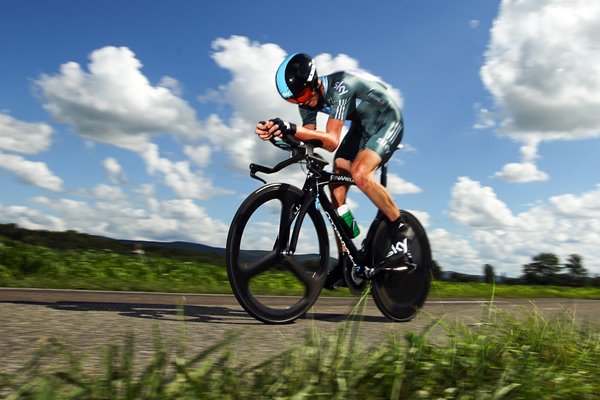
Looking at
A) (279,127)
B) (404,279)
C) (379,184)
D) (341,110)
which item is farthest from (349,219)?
(279,127)

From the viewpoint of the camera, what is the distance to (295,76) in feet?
16.2

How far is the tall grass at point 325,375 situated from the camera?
2281mm

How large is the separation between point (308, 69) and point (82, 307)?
103 inches

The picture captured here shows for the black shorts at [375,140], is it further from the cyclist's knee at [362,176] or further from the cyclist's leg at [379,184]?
the cyclist's knee at [362,176]

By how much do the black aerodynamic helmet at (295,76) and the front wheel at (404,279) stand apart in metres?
1.42

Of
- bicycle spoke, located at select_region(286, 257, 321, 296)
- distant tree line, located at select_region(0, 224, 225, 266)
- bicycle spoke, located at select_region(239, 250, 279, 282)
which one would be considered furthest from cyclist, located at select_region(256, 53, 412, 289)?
distant tree line, located at select_region(0, 224, 225, 266)

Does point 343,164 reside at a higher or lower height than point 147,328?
higher

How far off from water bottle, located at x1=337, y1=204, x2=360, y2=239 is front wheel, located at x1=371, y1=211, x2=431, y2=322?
0.19 meters

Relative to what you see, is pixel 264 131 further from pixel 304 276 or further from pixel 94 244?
pixel 94 244

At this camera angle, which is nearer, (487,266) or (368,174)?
(368,174)

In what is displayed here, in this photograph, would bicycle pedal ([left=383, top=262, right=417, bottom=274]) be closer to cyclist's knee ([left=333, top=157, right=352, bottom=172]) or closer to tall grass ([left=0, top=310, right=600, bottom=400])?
cyclist's knee ([left=333, top=157, right=352, bottom=172])

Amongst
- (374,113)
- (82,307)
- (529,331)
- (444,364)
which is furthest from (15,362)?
(374,113)

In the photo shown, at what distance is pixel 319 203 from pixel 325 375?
8.88ft

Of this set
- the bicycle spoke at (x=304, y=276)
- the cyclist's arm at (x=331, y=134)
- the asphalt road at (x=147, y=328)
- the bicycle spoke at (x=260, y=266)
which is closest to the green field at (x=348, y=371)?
the asphalt road at (x=147, y=328)
